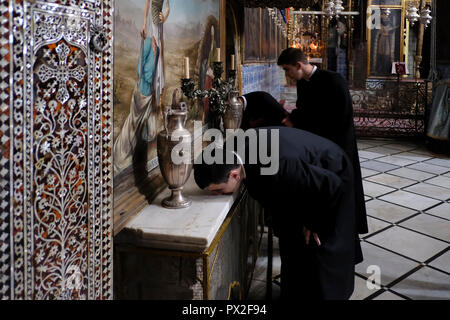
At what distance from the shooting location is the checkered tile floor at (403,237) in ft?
10.9

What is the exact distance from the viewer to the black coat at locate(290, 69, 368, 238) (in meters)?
3.68

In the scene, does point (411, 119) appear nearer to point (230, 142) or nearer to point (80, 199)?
point (230, 142)

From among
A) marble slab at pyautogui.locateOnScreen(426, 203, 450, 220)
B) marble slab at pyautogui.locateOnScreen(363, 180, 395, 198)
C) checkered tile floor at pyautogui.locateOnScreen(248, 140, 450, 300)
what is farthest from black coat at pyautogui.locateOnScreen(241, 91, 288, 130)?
marble slab at pyautogui.locateOnScreen(426, 203, 450, 220)

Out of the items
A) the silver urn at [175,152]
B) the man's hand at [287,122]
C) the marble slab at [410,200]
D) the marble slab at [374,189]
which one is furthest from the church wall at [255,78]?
the silver urn at [175,152]

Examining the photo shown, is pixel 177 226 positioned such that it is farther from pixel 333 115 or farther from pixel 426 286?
pixel 426 286

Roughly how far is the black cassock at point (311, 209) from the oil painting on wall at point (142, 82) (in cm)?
60

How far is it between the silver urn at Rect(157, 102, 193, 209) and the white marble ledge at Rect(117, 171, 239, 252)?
0.33ft

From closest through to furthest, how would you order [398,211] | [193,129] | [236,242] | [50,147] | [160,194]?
1. [50,147]
2. [160,194]
3. [236,242]
4. [193,129]
5. [398,211]

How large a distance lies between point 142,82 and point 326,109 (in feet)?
6.64

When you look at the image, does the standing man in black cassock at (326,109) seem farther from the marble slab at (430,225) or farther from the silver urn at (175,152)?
the silver urn at (175,152)

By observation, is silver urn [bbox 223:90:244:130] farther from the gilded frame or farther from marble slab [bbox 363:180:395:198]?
the gilded frame
